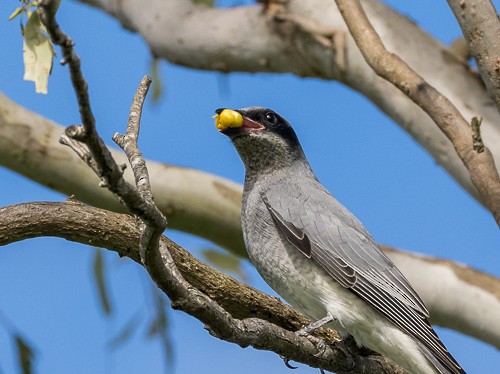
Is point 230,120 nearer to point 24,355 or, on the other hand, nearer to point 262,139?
point 262,139

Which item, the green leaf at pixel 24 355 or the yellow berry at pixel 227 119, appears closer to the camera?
the yellow berry at pixel 227 119

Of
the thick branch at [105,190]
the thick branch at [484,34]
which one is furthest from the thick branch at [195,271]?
the thick branch at [105,190]

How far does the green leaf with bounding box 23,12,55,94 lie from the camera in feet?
8.52

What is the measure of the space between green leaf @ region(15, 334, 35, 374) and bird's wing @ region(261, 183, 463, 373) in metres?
1.41

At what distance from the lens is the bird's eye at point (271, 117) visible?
152 inches

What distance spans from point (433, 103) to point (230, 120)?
84cm

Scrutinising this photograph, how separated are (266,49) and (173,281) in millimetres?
3127

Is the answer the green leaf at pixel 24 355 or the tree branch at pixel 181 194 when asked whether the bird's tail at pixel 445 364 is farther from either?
the green leaf at pixel 24 355

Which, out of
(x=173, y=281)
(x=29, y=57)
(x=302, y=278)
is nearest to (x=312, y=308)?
(x=302, y=278)

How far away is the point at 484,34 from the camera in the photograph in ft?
11.6

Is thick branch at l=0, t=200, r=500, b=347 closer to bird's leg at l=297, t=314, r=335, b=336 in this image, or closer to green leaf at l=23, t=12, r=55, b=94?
bird's leg at l=297, t=314, r=335, b=336

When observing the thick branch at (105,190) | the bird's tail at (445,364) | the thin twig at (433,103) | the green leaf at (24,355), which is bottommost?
the green leaf at (24,355)

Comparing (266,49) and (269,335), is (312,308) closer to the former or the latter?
(269,335)

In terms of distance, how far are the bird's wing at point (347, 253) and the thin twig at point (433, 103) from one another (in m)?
0.46
